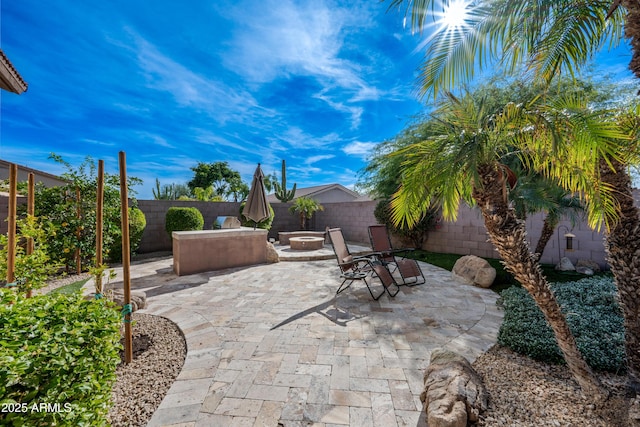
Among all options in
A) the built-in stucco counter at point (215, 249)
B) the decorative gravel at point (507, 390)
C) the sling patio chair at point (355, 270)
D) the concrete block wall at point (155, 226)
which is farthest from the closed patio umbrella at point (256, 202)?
the decorative gravel at point (507, 390)

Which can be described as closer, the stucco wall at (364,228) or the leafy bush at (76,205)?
the leafy bush at (76,205)

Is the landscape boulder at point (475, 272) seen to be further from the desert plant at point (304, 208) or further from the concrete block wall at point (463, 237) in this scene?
the desert plant at point (304, 208)

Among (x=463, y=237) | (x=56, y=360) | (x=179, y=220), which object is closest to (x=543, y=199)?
(x=463, y=237)

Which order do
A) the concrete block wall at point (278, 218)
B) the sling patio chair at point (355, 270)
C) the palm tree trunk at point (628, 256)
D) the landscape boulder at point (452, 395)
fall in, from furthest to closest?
the concrete block wall at point (278, 218) → the sling patio chair at point (355, 270) → the palm tree trunk at point (628, 256) → the landscape boulder at point (452, 395)

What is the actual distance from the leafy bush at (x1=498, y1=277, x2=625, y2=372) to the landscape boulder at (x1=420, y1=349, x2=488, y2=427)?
129 cm

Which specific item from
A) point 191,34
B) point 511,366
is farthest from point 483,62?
point 191,34

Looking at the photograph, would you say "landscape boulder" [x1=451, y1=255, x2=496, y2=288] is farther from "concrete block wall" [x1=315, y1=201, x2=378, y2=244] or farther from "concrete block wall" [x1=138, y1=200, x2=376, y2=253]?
"concrete block wall" [x1=138, y1=200, x2=376, y2=253]

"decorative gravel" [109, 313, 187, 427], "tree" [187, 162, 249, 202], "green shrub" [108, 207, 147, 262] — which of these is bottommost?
"decorative gravel" [109, 313, 187, 427]

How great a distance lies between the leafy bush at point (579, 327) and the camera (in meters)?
2.58

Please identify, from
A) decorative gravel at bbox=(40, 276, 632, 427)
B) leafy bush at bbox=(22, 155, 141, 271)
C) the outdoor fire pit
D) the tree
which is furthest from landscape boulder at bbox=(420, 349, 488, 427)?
the tree

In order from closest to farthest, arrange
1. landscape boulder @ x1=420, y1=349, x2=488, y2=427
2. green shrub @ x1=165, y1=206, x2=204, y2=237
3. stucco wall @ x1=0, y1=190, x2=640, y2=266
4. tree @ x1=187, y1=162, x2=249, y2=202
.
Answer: landscape boulder @ x1=420, y1=349, x2=488, y2=427 < stucco wall @ x1=0, y1=190, x2=640, y2=266 < green shrub @ x1=165, y1=206, x2=204, y2=237 < tree @ x1=187, y1=162, x2=249, y2=202

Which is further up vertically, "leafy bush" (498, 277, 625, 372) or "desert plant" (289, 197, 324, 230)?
"desert plant" (289, 197, 324, 230)

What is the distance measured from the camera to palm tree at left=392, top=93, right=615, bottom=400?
1.86 metres

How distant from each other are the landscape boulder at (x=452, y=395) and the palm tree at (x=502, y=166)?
2.84 ft
